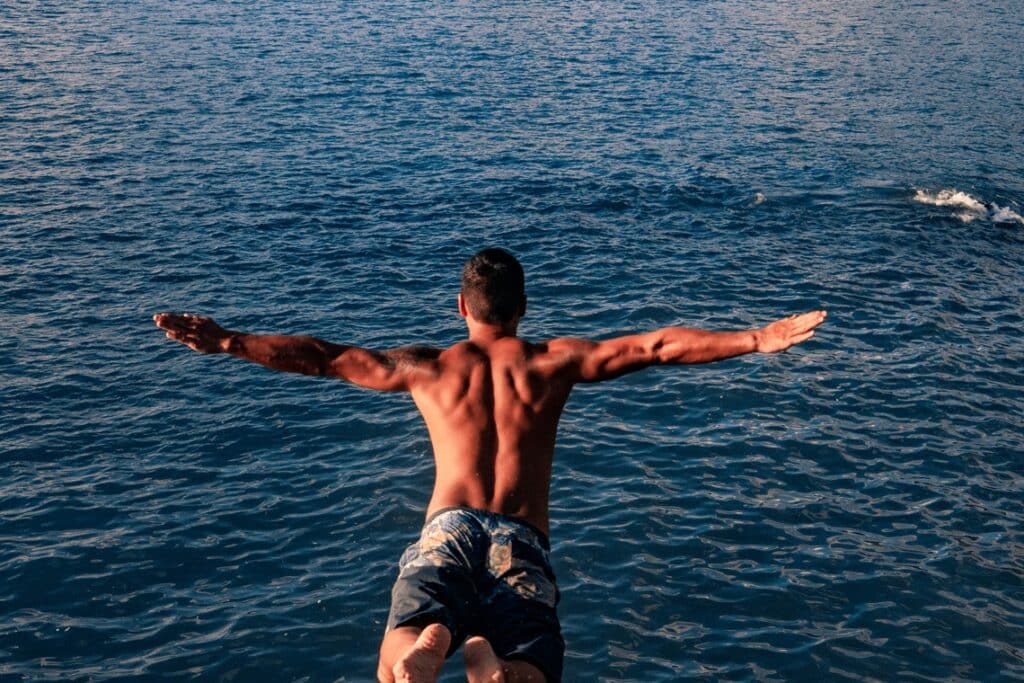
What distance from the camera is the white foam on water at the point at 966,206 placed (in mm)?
25641

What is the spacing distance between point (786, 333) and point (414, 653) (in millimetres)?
3181

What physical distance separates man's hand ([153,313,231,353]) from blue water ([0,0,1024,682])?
4648 mm

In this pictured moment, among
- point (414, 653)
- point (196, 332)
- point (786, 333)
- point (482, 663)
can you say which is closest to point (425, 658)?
point (414, 653)

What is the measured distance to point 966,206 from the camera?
86.4 ft

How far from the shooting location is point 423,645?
7168 millimetres

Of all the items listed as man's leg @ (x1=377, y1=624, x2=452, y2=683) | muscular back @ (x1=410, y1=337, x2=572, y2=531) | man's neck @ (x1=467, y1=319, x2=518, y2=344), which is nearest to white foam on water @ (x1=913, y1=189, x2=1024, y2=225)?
man's neck @ (x1=467, y1=319, x2=518, y2=344)

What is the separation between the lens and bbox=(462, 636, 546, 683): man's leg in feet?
24.0

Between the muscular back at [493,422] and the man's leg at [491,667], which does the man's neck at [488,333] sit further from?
the man's leg at [491,667]

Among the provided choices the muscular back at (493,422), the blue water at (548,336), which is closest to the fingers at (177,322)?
the muscular back at (493,422)

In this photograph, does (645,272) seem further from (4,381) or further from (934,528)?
(4,381)

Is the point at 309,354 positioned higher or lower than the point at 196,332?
lower

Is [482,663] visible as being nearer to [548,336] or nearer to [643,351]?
[643,351]

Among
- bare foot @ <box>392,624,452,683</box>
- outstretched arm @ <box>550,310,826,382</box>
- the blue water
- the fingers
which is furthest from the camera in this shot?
the blue water

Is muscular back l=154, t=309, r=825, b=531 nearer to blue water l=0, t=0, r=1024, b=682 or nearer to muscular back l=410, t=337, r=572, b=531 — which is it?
muscular back l=410, t=337, r=572, b=531
